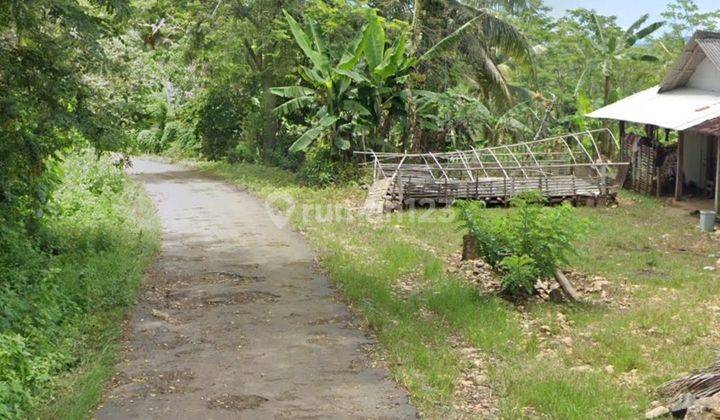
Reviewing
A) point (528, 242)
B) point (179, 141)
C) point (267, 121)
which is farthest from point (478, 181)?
point (179, 141)

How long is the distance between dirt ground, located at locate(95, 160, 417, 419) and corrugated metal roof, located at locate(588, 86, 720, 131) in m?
9.46

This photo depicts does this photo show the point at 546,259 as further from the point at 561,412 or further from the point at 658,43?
the point at 658,43

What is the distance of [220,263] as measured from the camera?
518 inches

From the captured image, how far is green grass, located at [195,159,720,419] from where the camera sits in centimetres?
746

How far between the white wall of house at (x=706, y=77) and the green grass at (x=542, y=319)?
238 inches

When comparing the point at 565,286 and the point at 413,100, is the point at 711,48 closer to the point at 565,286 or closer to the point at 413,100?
the point at 413,100

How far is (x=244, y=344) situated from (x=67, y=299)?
2410 millimetres

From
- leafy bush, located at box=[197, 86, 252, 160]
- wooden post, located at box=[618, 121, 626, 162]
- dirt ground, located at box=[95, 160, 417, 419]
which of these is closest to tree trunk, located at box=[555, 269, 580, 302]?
Answer: dirt ground, located at box=[95, 160, 417, 419]

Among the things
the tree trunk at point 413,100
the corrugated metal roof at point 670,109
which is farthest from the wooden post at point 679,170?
the tree trunk at point 413,100

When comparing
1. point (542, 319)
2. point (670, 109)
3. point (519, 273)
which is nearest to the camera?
point (542, 319)

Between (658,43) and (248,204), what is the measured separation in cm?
2598

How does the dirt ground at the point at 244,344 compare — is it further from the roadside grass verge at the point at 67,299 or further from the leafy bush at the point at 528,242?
the leafy bush at the point at 528,242

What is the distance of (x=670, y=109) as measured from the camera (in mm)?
20578

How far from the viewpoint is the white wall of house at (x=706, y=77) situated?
68.7 feet
